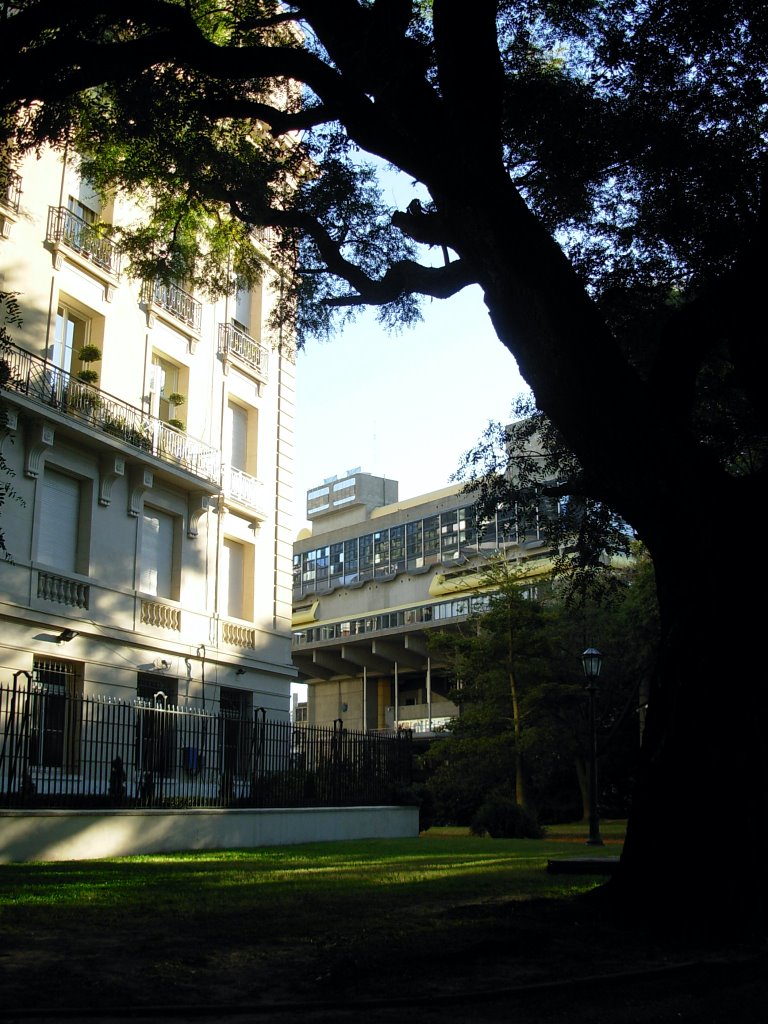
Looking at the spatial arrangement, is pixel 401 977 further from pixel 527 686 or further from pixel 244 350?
pixel 527 686

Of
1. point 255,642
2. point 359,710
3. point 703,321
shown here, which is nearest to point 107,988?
point 703,321

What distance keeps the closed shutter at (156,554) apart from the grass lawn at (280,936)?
12.8 metres

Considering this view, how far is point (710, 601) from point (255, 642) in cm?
2025

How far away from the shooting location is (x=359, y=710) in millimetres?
79688

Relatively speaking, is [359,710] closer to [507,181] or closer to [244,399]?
[244,399]

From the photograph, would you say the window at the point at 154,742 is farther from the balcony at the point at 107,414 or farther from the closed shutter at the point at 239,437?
the closed shutter at the point at 239,437

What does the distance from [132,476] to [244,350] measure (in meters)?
6.01

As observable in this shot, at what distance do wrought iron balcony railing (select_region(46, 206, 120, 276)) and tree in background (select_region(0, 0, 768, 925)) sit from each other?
7.26m

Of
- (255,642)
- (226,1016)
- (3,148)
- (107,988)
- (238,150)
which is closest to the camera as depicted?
(226,1016)

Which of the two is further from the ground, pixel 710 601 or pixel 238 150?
pixel 238 150

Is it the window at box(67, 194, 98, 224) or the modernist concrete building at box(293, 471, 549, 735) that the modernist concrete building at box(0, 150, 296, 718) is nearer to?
the window at box(67, 194, 98, 224)

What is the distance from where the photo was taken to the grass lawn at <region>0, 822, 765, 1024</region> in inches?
196

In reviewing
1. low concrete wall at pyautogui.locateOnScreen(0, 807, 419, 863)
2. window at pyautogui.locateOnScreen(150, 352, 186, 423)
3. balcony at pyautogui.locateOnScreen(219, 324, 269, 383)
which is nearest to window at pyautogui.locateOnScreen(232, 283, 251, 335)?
balcony at pyautogui.locateOnScreen(219, 324, 269, 383)

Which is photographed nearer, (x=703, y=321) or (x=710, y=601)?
(x=710, y=601)
